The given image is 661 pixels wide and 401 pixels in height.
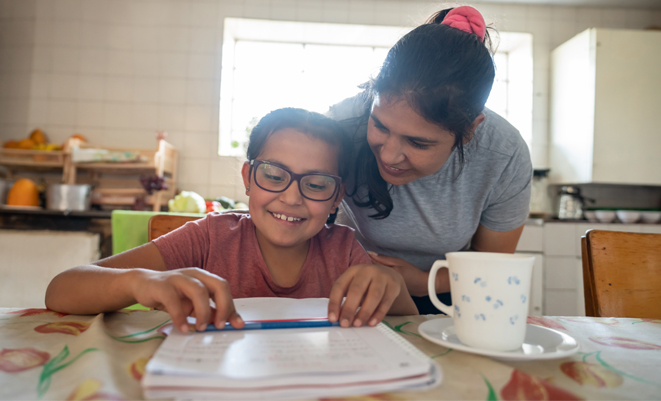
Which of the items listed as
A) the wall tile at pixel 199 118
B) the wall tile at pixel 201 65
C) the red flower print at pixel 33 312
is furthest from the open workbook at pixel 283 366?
the wall tile at pixel 201 65

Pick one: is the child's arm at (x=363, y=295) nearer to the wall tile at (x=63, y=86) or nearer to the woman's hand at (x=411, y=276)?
the woman's hand at (x=411, y=276)

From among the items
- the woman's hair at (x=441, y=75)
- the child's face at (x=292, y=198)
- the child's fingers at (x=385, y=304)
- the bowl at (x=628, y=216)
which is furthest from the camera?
the bowl at (x=628, y=216)

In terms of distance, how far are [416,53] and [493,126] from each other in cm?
36

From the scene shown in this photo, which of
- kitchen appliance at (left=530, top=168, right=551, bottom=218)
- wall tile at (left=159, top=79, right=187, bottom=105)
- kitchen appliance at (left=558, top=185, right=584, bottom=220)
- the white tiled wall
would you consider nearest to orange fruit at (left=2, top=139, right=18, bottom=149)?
the white tiled wall

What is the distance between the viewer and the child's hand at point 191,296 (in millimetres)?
423

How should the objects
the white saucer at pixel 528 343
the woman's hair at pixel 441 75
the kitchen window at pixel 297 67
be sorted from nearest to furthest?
the white saucer at pixel 528 343 < the woman's hair at pixel 441 75 < the kitchen window at pixel 297 67

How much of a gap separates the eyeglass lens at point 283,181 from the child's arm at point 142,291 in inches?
10.9

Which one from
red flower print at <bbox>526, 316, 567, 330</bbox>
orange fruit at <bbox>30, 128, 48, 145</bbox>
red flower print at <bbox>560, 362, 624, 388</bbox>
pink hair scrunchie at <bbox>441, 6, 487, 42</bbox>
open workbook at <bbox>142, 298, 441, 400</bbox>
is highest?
orange fruit at <bbox>30, 128, 48, 145</bbox>

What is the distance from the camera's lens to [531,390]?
1.10 ft

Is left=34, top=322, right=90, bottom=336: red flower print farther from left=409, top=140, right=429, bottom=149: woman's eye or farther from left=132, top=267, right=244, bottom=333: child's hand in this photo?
left=409, top=140, right=429, bottom=149: woman's eye

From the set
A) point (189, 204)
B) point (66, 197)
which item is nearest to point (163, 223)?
point (189, 204)

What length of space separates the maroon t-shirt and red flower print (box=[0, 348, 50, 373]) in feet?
1.27

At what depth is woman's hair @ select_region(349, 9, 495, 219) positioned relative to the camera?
69 centimetres

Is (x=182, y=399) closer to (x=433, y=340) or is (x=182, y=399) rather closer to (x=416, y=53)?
(x=433, y=340)
